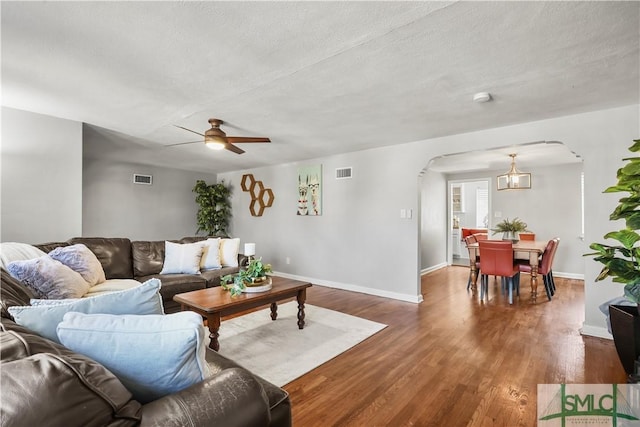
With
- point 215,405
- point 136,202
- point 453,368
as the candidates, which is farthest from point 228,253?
point 215,405

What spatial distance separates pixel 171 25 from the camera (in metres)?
1.72

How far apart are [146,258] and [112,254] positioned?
1.22 ft

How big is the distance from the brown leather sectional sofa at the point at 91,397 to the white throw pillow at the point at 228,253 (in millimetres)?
3186

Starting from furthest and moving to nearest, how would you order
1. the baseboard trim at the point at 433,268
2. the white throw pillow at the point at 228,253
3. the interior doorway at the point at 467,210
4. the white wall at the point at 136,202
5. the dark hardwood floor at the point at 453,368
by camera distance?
1. the interior doorway at the point at 467,210
2. the baseboard trim at the point at 433,268
3. the white wall at the point at 136,202
4. the white throw pillow at the point at 228,253
5. the dark hardwood floor at the point at 453,368

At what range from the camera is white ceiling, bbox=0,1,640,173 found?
1629 mm

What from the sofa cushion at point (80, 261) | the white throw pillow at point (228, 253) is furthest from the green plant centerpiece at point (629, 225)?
the sofa cushion at point (80, 261)

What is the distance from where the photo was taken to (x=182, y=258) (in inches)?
149

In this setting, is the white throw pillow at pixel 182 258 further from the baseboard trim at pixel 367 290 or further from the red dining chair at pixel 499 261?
the red dining chair at pixel 499 261

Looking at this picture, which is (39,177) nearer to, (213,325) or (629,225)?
(213,325)

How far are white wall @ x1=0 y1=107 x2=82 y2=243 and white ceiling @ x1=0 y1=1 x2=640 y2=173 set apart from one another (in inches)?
9.7

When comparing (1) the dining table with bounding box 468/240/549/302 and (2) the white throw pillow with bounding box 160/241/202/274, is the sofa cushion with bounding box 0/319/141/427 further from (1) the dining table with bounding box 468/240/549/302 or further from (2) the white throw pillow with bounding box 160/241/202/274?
(1) the dining table with bounding box 468/240/549/302

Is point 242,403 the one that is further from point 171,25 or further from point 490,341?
point 490,341

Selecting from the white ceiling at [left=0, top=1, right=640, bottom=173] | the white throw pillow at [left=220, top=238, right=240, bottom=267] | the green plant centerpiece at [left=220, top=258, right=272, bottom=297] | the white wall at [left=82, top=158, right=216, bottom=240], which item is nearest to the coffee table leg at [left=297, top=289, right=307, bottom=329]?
the green plant centerpiece at [left=220, top=258, right=272, bottom=297]

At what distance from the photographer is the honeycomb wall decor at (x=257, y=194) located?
245 inches
